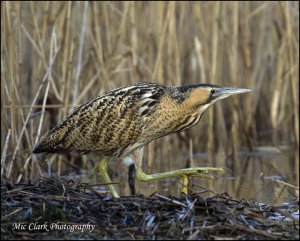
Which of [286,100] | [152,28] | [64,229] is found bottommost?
[64,229]

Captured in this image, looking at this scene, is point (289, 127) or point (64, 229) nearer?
point (64, 229)

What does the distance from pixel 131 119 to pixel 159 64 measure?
8.06ft

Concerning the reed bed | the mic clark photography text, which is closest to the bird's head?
the reed bed

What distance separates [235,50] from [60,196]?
4859 millimetres

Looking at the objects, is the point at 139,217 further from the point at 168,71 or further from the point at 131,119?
the point at 168,71

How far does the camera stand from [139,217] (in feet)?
13.8

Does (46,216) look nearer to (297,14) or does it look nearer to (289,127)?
(297,14)

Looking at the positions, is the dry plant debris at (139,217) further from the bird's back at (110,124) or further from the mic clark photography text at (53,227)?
the bird's back at (110,124)

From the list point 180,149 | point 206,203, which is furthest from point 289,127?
point 206,203

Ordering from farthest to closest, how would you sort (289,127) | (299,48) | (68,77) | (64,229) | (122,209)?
(289,127) → (299,48) → (68,77) → (122,209) → (64,229)

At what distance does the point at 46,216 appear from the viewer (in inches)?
167

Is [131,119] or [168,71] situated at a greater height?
[168,71]

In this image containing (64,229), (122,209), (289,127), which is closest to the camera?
(64,229)

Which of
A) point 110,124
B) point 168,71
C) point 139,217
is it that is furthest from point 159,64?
point 139,217
